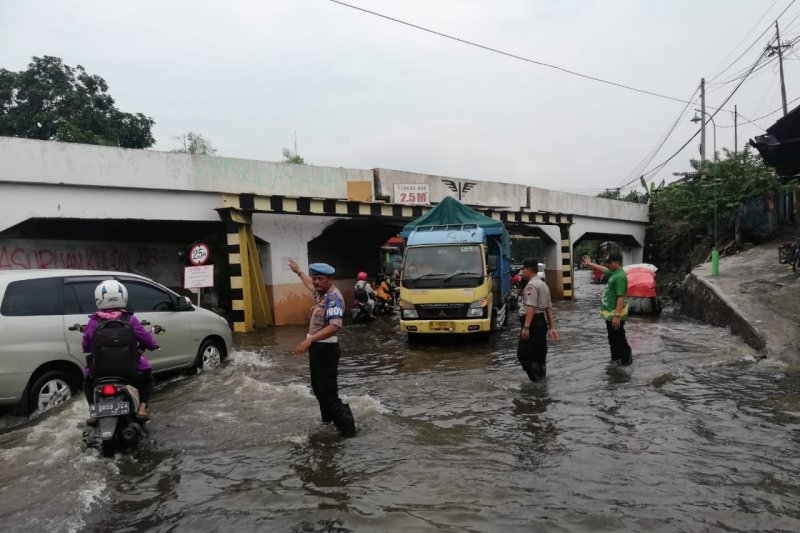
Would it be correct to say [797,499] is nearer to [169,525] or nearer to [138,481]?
[169,525]

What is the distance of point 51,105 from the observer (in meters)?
33.0

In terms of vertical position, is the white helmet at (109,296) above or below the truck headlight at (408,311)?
above

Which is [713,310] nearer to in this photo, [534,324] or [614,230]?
[534,324]

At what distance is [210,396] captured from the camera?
6965 mm

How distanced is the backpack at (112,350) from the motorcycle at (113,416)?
0.09 m

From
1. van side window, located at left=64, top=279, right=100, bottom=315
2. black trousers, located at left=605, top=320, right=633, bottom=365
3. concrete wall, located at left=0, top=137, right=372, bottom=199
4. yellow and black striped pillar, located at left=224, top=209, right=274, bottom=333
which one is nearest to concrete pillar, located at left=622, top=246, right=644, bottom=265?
concrete wall, located at left=0, top=137, right=372, bottom=199

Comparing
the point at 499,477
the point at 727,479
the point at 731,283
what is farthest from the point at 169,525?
the point at 731,283

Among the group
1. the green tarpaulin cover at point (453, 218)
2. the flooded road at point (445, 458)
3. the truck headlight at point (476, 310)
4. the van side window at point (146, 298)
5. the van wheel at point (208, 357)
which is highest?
the green tarpaulin cover at point (453, 218)

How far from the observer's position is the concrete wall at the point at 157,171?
439 inches

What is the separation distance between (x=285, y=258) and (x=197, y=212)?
2.83 m

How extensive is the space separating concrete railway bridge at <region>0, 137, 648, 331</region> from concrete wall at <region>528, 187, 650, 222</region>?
163 inches

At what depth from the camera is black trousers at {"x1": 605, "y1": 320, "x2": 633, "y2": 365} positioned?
8023 mm

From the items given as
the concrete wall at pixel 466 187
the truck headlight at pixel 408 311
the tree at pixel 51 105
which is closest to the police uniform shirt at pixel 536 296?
the truck headlight at pixel 408 311

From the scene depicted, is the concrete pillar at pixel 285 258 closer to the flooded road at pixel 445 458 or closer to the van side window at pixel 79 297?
the flooded road at pixel 445 458
